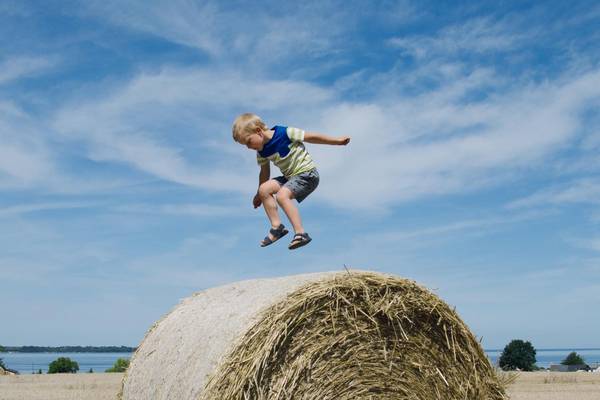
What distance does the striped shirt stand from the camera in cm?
592

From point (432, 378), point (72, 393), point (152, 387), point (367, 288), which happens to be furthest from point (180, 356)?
point (72, 393)

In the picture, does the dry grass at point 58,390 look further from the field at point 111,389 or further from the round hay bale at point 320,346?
the round hay bale at point 320,346

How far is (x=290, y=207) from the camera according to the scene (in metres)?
5.89

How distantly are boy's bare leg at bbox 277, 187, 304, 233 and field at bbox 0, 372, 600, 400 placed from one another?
5.79 meters

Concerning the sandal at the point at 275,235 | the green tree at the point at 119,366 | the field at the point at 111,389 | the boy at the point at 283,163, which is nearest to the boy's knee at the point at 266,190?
the boy at the point at 283,163

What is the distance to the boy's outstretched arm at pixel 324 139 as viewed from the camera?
5.82 m

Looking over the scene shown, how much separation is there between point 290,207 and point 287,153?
0.42m

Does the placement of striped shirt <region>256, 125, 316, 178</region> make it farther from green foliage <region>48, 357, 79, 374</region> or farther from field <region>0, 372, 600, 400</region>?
green foliage <region>48, 357, 79, 374</region>

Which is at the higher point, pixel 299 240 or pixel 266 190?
pixel 266 190

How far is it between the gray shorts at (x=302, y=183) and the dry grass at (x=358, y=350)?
A: 2.29 feet

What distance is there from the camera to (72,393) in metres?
11.7

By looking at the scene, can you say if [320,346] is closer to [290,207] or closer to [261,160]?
[290,207]

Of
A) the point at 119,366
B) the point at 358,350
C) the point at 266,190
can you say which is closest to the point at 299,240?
the point at 266,190

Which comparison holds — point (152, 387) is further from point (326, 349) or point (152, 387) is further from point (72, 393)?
point (72, 393)
